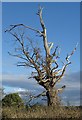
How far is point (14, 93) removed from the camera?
20000mm

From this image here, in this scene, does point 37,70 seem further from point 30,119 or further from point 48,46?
point 30,119

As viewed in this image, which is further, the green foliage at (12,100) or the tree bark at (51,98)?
the tree bark at (51,98)

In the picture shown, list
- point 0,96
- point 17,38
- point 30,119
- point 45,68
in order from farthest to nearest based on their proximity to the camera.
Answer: point 0,96
point 17,38
point 45,68
point 30,119

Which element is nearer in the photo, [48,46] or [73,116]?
[73,116]

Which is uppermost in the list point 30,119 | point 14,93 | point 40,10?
point 40,10

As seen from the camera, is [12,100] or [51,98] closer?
[51,98]

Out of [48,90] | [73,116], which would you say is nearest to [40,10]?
[48,90]

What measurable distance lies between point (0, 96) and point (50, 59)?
5.13m

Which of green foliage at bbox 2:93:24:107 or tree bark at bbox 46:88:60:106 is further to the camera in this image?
tree bark at bbox 46:88:60:106

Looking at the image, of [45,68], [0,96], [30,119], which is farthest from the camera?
[0,96]

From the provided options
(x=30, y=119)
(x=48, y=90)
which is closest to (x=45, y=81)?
(x=48, y=90)

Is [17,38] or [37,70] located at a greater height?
[17,38]

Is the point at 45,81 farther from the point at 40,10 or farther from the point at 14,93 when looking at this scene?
the point at 40,10

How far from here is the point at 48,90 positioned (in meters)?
19.7
